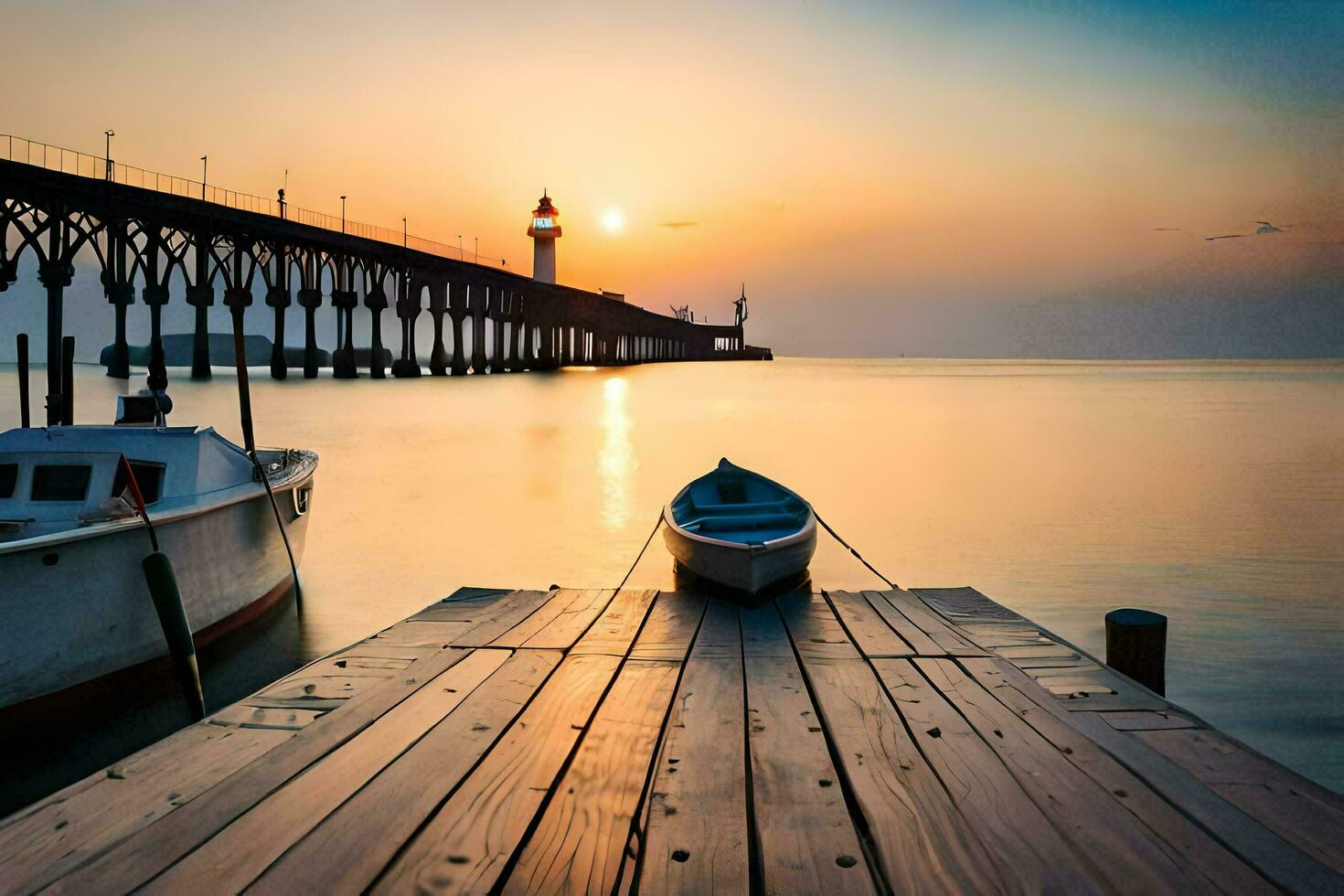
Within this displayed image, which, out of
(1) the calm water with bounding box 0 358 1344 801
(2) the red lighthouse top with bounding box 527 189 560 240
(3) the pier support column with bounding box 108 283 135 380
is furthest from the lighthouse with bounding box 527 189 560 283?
(1) the calm water with bounding box 0 358 1344 801

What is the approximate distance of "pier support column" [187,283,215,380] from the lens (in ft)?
248

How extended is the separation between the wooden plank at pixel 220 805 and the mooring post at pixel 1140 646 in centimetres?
591

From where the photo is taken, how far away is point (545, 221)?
168000 mm

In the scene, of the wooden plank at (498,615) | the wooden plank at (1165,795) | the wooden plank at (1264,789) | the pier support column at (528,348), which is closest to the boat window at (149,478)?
the wooden plank at (498,615)

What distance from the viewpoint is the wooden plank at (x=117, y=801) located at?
3531 millimetres

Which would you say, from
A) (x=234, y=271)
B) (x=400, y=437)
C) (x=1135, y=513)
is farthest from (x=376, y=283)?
(x=1135, y=513)

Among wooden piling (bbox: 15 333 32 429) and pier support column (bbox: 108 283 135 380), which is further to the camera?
pier support column (bbox: 108 283 135 380)

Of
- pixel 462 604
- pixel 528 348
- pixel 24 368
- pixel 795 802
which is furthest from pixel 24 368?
pixel 528 348

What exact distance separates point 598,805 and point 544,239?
563 feet

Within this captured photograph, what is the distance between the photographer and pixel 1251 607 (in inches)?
586

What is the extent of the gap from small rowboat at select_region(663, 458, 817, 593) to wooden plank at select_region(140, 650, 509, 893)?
4069mm

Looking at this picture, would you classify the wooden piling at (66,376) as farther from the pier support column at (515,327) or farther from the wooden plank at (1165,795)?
the pier support column at (515,327)

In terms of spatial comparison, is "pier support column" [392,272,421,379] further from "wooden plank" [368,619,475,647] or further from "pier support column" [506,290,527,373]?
"wooden plank" [368,619,475,647]

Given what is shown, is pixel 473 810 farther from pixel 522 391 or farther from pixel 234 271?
pixel 522 391
